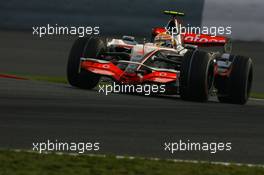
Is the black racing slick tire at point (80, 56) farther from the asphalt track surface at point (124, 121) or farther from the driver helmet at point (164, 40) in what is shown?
the driver helmet at point (164, 40)

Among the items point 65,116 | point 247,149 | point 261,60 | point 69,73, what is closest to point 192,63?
point 69,73

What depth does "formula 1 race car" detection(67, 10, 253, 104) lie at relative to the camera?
44.4 feet

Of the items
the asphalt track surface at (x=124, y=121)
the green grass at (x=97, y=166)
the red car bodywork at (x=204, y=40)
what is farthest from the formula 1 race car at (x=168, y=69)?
the green grass at (x=97, y=166)

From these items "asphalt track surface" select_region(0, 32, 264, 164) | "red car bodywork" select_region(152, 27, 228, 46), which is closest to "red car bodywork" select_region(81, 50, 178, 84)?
"asphalt track surface" select_region(0, 32, 264, 164)

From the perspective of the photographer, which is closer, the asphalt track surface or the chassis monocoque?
the asphalt track surface

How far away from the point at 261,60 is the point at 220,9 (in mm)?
1537

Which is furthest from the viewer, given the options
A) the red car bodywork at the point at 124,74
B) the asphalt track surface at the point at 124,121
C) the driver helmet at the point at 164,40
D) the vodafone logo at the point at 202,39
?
the vodafone logo at the point at 202,39

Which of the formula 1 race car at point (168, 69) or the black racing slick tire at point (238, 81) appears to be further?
the black racing slick tire at point (238, 81)

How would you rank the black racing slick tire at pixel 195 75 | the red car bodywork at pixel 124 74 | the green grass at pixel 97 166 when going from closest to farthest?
the green grass at pixel 97 166 < the black racing slick tire at pixel 195 75 < the red car bodywork at pixel 124 74

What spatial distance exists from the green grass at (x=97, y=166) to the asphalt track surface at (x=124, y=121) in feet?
1.49

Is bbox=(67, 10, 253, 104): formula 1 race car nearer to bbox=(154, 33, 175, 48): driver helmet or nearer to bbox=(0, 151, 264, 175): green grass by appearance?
bbox=(154, 33, 175, 48): driver helmet

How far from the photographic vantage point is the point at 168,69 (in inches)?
556

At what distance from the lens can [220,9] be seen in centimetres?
2098

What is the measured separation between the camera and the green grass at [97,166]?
24.4 ft
